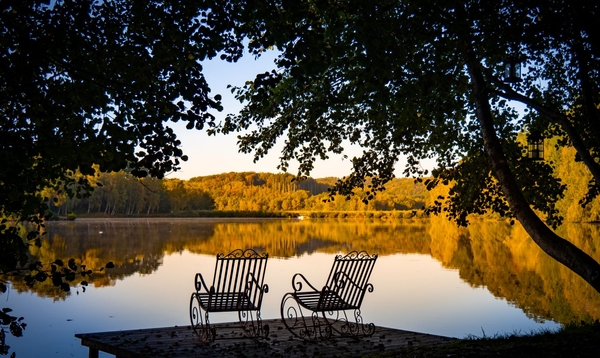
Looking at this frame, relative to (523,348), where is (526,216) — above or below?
Result: above

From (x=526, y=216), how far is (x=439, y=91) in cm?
145

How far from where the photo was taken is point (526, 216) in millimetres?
5922

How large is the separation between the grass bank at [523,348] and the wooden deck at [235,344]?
77 centimetres

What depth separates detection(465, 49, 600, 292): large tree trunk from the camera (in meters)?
5.45

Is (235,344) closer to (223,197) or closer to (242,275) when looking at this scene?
(242,275)

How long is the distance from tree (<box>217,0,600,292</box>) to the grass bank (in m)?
0.56

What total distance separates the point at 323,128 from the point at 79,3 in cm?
487

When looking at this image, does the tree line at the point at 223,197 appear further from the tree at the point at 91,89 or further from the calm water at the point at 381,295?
the tree at the point at 91,89

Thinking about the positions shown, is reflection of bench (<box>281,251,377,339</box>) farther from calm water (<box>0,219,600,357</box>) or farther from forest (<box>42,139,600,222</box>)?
forest (<box>42,139,600,222</box>)

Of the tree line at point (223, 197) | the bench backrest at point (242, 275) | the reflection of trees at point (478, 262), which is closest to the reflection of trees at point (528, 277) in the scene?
the reflection of trees at point (478, 262)

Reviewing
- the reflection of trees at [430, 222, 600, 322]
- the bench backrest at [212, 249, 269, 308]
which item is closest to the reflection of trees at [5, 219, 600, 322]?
the reflection of trees at [430, 222, 600, 322]

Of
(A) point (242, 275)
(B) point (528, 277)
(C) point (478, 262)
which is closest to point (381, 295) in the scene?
(B) point (528, 277)

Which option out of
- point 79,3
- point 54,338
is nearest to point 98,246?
point 54,338

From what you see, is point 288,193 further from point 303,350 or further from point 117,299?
point 303,350
